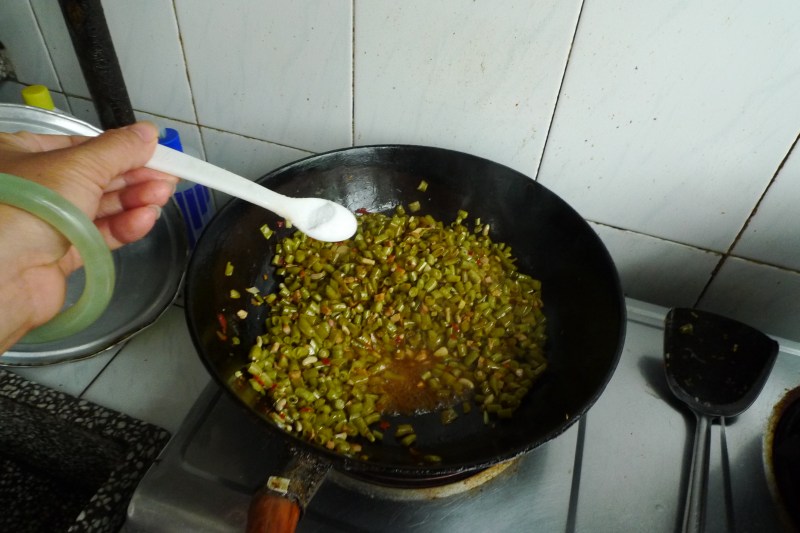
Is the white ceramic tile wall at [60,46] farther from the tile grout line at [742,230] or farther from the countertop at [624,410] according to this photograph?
the tile grout line at [742,230]

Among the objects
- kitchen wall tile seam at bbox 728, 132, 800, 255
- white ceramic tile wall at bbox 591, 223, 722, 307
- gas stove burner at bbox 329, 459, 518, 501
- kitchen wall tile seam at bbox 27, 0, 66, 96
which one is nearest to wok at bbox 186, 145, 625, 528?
gas stove burner at bbox 329, 459, 518, 501

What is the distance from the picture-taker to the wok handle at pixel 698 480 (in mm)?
612

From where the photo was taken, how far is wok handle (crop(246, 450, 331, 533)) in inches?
20.2

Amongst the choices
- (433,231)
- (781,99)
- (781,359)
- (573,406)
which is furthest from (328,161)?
(781,359)

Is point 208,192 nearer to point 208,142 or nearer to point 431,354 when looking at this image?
point 208,142

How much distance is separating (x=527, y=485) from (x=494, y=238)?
0.41 metres

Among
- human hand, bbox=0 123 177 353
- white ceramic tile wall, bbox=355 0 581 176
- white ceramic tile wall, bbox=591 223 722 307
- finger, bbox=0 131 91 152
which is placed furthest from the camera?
white ceramic tile wall, bbox=591 223 722 307

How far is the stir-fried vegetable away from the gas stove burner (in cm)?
4

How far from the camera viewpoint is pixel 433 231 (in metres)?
0.88

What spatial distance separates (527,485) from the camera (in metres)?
0.65

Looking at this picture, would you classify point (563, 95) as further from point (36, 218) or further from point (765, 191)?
point (36, 218)

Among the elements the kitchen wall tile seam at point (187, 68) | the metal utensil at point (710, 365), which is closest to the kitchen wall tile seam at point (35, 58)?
the kitchen wall tile seam at point (187, 68)

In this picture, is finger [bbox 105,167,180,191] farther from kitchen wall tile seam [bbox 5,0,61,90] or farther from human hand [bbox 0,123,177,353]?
kitchen wall tile seam [bbox 5,0,61,90]

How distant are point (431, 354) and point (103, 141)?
1.68 ft
